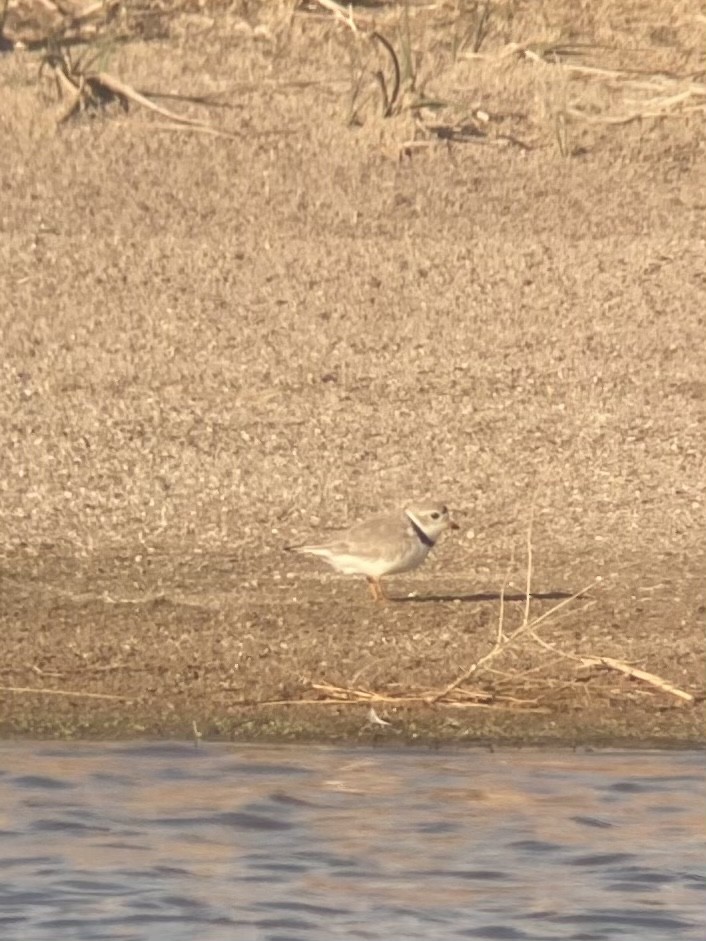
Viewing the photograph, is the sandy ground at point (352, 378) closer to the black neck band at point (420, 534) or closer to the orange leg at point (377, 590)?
the orange leg at point (377, 590)

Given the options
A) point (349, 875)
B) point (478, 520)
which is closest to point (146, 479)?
point (478, 520)

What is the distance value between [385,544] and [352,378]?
2.36m

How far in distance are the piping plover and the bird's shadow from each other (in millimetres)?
96

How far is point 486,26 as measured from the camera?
1477 cm

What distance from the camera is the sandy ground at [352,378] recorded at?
8.55 metres

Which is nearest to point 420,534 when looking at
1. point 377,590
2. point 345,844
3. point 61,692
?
point 377,590

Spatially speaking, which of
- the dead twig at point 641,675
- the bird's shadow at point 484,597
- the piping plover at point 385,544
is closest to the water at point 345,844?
the dead twig at point 641,675

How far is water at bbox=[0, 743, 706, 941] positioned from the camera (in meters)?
6.98

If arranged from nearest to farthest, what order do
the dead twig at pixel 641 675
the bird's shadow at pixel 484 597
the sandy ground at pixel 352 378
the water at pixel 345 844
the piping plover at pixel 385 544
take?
the water at pixel 345 844, the dead twig at pixel 641 675, the sandy ground at pixel 352 378, the piping plover at pixel 385 544, the bird's shadow at pixel 484 597

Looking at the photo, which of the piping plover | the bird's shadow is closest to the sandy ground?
the bird's shadow

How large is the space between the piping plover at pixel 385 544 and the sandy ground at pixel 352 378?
158 millimetres

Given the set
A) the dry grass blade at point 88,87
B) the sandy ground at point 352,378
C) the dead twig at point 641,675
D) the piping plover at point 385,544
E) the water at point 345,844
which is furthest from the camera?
the dry grass blade at point 88,87

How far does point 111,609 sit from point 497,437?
208 centimetres

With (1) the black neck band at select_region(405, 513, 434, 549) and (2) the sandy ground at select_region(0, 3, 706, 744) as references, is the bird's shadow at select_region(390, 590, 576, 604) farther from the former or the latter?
(1) the black neck band at select_region(405, 513, 434, 549)
